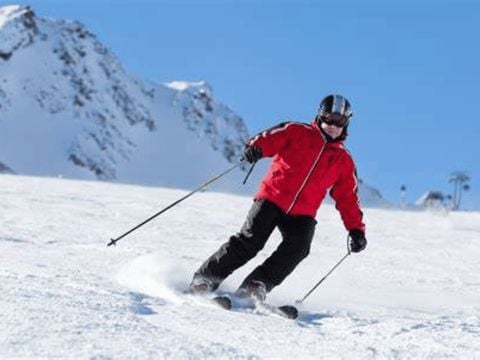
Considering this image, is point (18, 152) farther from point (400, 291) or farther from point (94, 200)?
point (400, 291)

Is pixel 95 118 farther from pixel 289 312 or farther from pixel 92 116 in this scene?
pixel 289 312

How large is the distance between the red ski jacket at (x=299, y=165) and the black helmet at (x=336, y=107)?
0.12 meters

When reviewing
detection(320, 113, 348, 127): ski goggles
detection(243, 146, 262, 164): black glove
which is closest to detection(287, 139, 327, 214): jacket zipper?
detection(320, 113, 348, 127): ski goggles

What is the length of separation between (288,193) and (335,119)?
0.51 m

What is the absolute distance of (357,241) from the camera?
189 inches

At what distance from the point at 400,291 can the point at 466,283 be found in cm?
96

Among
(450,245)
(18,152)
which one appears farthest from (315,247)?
(18,152)

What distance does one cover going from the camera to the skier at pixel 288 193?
15.0 ft

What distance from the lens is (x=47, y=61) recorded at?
146125 millimetres

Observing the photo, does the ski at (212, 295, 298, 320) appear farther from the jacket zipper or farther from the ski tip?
the jacket zipper

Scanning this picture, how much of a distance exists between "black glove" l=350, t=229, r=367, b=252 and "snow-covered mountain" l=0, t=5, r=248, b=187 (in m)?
99.8

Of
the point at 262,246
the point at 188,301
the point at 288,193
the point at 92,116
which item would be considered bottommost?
the point at 92,116

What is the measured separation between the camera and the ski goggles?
4.66m

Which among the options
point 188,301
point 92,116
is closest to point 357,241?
point 188,301
